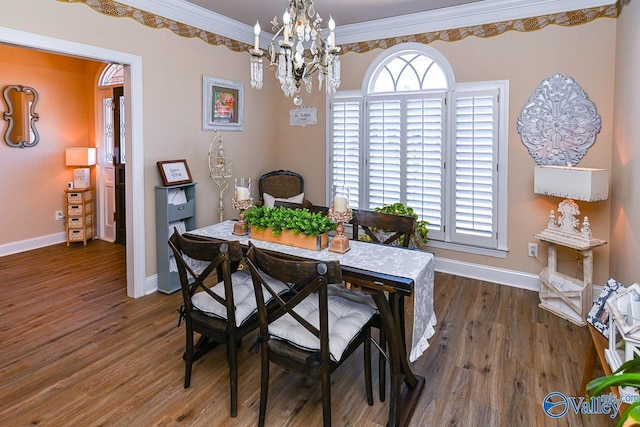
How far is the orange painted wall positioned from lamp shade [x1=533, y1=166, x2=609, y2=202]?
227 inches

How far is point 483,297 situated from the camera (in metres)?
3.78

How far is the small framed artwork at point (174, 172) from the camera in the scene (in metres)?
3.78

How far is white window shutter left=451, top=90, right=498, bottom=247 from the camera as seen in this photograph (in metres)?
3.96

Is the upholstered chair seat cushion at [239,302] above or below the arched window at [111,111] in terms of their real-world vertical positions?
below

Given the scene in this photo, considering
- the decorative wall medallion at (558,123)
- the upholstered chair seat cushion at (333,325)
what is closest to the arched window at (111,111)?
the upholstered chair seat cushion at (333,325)

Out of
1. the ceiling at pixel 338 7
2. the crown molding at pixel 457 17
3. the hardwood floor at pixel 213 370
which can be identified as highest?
the ceiling at pixel 338 7

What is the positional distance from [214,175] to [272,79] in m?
1.66

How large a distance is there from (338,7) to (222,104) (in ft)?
5.25

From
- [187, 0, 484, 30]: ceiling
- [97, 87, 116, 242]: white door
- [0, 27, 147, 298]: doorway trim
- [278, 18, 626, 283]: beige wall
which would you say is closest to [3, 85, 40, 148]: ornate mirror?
[97, 87, 116, 242]: white door

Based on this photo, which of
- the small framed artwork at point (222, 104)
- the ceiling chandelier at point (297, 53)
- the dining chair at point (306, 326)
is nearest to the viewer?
the dining chair at point (306, 326)

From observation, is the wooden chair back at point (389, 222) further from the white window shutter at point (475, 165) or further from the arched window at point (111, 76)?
the arched window at point (111, 76)

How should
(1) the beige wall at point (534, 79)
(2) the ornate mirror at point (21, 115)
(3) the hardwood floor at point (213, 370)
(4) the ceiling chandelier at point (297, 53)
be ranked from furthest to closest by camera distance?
(2) the ornate mirror at point (21, 115) → (1) the beige wall at point (534, 79) → (4) the ceiling chandelier at point (297, 53) → (3) the hardwood floor at point (213, 370)

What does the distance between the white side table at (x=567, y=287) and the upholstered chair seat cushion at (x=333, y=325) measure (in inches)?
81.8

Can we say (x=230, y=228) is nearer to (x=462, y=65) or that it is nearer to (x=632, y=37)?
(x=462, y=65)
